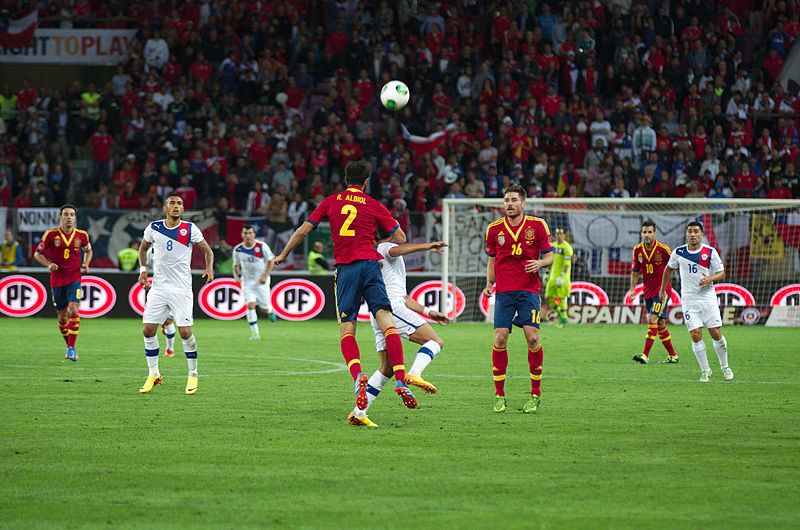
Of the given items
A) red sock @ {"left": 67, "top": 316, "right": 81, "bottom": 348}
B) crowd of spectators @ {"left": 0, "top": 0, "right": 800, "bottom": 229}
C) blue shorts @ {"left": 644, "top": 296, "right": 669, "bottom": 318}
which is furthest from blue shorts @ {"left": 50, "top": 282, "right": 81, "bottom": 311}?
blue shorts @ {"left": 644, "top": 296, "right": 669, "bottom": 318}

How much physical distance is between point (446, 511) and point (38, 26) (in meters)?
29.3

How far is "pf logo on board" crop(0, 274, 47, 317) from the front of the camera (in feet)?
79.3

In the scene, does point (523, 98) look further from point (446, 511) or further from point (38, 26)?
point (446, 511)

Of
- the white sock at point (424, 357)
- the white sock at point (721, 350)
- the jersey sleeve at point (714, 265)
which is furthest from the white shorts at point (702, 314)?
the white sock at point (424, 357)

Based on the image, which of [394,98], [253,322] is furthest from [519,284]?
[253,322]

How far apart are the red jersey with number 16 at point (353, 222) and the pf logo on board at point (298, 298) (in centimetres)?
1532

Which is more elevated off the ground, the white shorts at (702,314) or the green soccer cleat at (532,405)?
the white shorts at (702,314)

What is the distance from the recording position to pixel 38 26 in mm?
31109

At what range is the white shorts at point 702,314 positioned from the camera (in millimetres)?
12961

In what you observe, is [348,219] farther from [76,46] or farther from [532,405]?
[76,46]

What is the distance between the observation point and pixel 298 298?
2423 centimetres

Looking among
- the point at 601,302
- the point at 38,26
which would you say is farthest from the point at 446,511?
the point at 38,26

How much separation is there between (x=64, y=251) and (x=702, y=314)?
987 cm

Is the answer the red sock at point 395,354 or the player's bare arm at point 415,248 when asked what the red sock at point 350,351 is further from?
the player's bare arm at point 415,248
